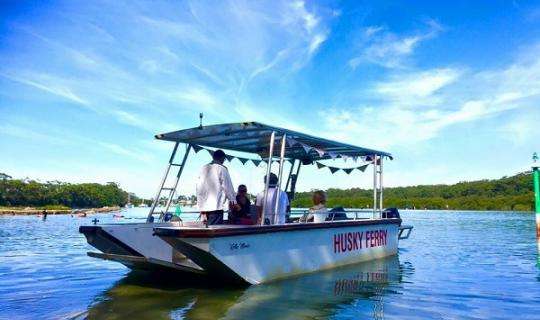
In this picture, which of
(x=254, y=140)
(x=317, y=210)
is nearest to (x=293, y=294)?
(x=317, y=210)

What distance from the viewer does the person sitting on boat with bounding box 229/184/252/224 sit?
29.5ft

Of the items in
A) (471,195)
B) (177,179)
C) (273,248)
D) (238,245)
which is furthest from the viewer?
(471,195)

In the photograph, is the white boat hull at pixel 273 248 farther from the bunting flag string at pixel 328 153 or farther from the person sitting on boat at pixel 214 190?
the bunting flag string at pixel 328 153

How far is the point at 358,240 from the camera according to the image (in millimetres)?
11227

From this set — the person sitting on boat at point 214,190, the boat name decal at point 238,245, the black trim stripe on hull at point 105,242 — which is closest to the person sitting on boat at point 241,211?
the person sitting on boat at point 214,190

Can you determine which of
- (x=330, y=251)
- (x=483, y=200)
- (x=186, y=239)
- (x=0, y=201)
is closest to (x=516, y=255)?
(x=330, y=251)

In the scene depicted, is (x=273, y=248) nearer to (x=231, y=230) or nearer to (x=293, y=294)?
(x=293, y=294)

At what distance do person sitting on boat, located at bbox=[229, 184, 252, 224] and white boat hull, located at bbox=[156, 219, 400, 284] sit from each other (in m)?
0.84

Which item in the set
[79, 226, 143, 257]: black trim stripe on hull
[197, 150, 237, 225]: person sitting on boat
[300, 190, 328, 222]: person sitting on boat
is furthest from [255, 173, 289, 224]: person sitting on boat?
[79, 226, 143, 257]: black trim stripe on hull

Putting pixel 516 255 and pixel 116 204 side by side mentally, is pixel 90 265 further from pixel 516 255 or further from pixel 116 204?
pixel 116 204

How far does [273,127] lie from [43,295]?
15.9 feet

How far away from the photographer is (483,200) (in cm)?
9444

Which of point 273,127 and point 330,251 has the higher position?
point 273,127

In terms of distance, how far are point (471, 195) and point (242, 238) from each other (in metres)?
111
